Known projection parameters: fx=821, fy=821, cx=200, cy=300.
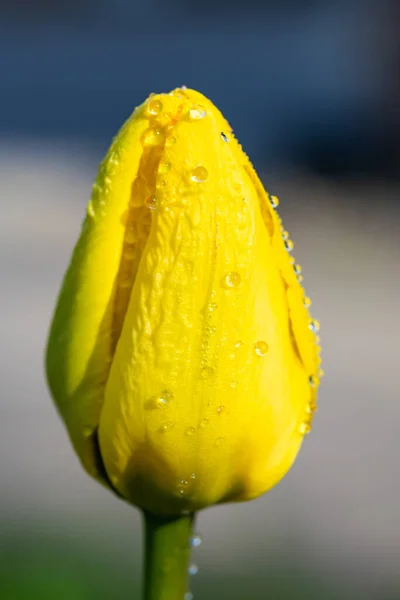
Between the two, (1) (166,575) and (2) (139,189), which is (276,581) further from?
(2) (139,189)

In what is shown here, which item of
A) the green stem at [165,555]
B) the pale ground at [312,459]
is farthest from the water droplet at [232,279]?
A: the pale ground at [312,459]

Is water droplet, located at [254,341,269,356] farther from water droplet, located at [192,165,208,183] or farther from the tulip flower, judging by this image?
water droplet, located at [192,165,208,183]

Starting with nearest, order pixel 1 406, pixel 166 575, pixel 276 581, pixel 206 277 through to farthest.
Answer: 1. pixel 206 277
2. pixel 166 575
3. pixel 276 581
4. pixel 1 406

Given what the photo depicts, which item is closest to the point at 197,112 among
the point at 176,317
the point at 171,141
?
the point at 171,141

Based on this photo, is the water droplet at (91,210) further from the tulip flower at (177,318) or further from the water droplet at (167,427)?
the water droplet at (167,427)

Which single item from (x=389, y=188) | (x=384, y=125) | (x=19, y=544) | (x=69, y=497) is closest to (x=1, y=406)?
(x=69, y=497)

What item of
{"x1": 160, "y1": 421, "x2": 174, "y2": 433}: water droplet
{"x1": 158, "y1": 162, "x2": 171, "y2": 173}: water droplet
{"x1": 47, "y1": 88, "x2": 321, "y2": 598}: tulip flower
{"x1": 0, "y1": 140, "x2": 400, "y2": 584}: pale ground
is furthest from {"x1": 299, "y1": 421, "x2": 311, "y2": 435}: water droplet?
{"x1": 0, "y1": 140, "x2": 400, "y2": 584}: pale ground
